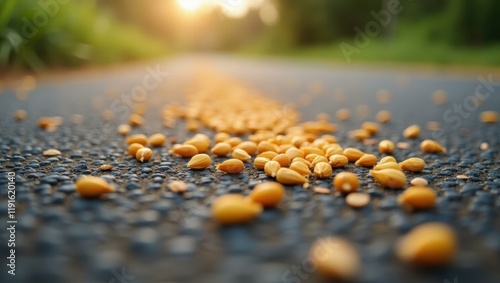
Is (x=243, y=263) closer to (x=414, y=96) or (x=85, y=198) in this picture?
(x=85, y=198)

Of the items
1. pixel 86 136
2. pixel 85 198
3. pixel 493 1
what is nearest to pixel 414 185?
pixel 85 198

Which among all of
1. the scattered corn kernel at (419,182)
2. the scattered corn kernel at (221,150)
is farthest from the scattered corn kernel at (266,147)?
the scattered corn kernel at (419,182)

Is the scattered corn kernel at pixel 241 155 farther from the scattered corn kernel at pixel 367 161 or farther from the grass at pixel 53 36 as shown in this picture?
the grass at pixel 53 36

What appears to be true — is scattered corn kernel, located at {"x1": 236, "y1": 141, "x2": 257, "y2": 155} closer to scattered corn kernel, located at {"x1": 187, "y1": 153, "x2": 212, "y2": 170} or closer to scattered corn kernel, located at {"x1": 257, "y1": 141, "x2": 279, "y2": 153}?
scattered corn kernel, located at {"x1": 257, "y1": 141, "x2": 279, "y2": 153}

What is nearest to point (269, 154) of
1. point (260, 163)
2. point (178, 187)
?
point (260, 163)

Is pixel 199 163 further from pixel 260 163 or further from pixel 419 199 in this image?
pixel 419 199

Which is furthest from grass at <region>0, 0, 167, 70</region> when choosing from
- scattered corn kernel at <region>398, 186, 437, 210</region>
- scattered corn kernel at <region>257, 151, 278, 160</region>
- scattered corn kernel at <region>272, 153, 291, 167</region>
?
scattered corn kernel at <region>398, 186, 437, 210</region>

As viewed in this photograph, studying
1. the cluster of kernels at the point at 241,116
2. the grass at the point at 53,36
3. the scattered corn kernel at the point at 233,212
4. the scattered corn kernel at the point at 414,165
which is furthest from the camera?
the grass at the point at 53,36
